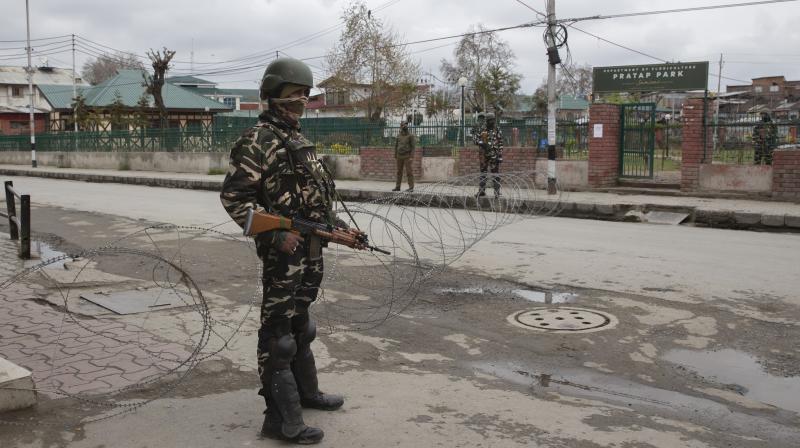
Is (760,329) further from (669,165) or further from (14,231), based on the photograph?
(669,165)

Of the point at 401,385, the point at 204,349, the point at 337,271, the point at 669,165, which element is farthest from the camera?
the point at 669,165

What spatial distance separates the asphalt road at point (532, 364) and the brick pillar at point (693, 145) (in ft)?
22.3

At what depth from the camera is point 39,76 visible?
85.9 m

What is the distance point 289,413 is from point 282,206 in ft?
3.39

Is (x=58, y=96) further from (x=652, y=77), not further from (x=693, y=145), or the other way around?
(x=693, y=145)

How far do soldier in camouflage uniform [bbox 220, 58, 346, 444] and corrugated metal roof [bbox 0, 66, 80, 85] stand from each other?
88.3 m

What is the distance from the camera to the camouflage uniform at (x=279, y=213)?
12.1 feet

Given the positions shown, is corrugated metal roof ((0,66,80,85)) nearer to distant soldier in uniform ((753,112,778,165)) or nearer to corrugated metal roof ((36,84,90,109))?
corrugated metal roof ((36,84,90,109))

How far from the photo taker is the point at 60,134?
136 feet

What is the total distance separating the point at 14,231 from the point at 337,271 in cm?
566

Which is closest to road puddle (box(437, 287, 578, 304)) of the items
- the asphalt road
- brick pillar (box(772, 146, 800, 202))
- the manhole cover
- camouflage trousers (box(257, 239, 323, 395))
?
the asphalt road

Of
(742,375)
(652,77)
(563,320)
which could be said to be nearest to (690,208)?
(652,77)

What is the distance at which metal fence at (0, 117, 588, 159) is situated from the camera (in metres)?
18.9

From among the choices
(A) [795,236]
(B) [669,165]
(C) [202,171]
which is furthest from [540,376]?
(C) [202,171]
